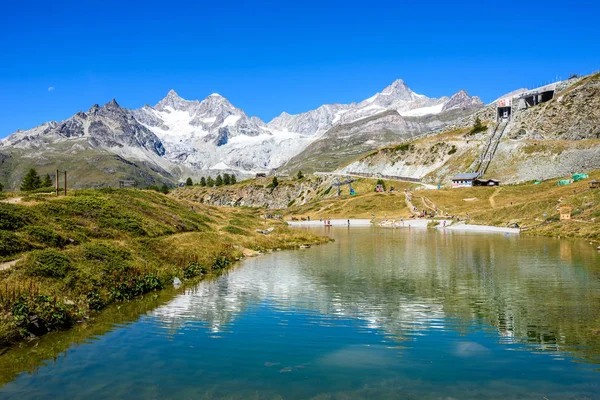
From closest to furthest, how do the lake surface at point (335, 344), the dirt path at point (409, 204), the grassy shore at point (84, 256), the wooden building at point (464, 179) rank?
the lake surface at point (335, 344) < the grassy shore at point (84, 256) < the dirt path at point (409, 204) < the wooden building at point (464, 179)

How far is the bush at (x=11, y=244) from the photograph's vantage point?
3328 cm

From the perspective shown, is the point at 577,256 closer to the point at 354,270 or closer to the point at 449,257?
the point at 449,257

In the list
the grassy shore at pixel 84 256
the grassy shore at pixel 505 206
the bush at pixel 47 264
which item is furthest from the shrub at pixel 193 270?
the grassy shore at pixel 505 206

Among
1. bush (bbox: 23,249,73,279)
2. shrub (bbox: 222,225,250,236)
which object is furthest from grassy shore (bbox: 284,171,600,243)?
bush (bbox: 23,249,73,279)

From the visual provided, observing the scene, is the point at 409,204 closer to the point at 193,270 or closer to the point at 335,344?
the point at 193,270

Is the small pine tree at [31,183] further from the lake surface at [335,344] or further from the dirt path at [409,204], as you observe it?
the lake surface at [335,344]

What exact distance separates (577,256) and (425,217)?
308 ft

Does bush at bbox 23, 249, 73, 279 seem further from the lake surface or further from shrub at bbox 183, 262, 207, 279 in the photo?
shrub at bbox 183, 262, 207, 279

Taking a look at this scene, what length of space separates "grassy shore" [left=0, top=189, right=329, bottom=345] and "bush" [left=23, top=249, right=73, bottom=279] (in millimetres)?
63

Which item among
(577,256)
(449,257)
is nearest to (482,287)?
(449,257)

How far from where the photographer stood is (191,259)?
49781 millimetres

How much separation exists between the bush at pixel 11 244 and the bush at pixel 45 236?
74.7 inches

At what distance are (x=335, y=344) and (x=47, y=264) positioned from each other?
20.9 metres

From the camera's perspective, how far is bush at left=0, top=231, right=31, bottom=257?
3328 cm
